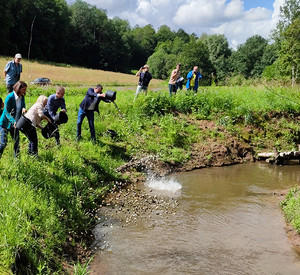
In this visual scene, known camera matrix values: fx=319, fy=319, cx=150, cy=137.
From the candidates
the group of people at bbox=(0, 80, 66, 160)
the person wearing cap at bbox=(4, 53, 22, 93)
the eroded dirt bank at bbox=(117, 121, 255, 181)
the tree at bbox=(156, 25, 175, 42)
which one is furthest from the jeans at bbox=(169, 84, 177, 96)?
the tree at bbox=(156, 25, 175, 42)

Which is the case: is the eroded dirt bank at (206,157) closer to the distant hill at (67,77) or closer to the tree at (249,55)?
the distant hill at (67,77)

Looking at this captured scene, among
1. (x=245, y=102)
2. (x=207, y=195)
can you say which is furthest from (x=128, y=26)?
(x=207, y=195)

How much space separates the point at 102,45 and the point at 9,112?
70689 mm

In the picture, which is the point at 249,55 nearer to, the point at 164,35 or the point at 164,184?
the point at 164,35

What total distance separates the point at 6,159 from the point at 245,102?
1198cm

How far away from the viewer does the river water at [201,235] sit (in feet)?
17.2

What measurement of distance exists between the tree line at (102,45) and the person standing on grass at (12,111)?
29400 millimetres

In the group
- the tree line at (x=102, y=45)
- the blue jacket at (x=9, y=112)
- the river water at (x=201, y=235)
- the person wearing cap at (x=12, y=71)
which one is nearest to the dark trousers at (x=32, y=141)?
the blue jacket at (x=9, y=112)

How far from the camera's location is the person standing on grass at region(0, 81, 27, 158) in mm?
6695

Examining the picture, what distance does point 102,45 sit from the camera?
73.9m

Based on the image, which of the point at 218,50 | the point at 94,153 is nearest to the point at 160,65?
the point at 218,50

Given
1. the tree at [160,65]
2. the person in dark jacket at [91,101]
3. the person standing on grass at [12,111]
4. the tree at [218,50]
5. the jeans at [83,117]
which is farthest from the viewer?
the tree at [218,50]

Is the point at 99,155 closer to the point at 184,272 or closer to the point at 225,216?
the point at 225,216

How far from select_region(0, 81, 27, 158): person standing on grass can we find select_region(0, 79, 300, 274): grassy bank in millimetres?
215
